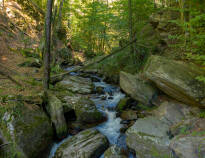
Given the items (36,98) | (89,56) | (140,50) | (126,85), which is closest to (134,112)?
(126,85)

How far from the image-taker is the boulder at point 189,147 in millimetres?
2796

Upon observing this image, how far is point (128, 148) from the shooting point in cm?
438

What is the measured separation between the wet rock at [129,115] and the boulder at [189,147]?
8.32 ft

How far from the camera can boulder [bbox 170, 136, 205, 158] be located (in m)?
2.80

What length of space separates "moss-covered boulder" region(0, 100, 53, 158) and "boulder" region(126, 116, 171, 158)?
2.53 m

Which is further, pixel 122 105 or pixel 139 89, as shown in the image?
pixel 122 105

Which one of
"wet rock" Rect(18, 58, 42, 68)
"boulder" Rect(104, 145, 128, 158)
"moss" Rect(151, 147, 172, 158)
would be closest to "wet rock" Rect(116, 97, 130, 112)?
"boulder" Rect(104, 145, 128, 158)

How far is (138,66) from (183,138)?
16.2 feet

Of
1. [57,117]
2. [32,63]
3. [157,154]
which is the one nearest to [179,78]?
[157,154]

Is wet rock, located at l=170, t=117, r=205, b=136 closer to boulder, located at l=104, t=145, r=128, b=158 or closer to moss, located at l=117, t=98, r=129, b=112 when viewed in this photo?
boulder, located at l=104, t=145, r=128, b=158

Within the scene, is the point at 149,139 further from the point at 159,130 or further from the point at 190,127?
the point at 190,127

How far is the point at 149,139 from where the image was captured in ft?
12.6

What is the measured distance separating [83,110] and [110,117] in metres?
1.37

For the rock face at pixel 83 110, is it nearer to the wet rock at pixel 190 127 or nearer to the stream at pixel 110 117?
the stream at pixel 110 117
